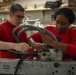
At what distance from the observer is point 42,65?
1027mm

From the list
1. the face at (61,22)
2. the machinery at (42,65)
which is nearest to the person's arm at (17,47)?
the machinery at (42,65)

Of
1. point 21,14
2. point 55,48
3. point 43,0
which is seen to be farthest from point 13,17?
point 43,0

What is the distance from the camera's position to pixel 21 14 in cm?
179

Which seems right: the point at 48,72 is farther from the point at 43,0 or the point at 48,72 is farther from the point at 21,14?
the point at 43,0

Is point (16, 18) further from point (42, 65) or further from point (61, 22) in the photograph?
point (42, 65)

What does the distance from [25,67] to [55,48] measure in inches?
10.2

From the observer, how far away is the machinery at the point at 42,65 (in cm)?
101

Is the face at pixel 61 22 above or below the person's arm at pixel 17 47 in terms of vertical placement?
above

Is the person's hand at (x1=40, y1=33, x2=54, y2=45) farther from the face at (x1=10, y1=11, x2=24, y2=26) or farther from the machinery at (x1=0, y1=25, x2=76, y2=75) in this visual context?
the face at (x1=10, y1=11, x2=24, y2=26)

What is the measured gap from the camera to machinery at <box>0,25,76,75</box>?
39.6 inches

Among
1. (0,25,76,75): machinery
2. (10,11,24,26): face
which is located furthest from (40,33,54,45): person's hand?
(10,11,24,26): face

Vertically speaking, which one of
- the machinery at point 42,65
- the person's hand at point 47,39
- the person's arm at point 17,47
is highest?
the person's hand at point 47,39

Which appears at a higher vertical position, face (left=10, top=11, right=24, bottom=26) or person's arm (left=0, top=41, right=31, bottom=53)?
face (left=10, top=11, right=24, bottom=26)

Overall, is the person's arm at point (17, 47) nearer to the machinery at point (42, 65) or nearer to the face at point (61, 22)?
the machinery at point (42, 65)
